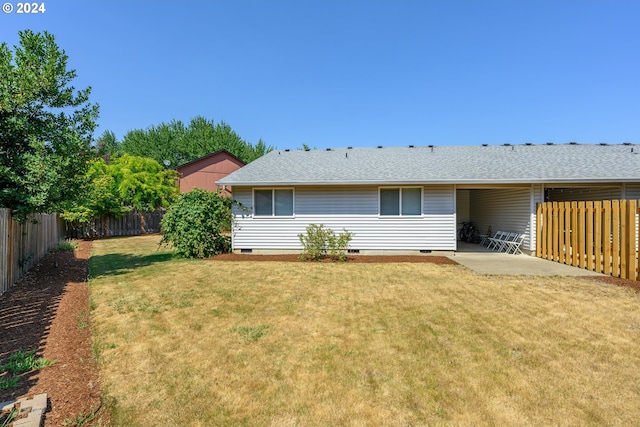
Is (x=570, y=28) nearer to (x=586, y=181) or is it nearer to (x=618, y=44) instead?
(x=618, y=44)

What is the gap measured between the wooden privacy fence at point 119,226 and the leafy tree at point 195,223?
40.0 feet

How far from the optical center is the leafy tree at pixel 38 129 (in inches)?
260

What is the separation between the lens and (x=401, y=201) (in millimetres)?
11461

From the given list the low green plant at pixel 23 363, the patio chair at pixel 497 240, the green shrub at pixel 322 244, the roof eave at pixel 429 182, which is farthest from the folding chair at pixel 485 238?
the low green plant at pixel 23 363

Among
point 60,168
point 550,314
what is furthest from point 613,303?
point 60,168

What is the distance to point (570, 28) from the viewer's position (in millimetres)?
12148

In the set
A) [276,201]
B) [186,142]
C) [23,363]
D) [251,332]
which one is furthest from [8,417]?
[186,142]

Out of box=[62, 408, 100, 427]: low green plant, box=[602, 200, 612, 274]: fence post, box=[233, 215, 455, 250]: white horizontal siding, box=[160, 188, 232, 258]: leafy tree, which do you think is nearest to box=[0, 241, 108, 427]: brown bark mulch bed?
box=[62, 408, 100, 427]: low green plant

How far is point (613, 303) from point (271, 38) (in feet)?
53.8

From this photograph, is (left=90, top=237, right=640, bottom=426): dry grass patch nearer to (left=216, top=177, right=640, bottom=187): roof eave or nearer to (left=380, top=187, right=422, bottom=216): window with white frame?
(left=216, top=177, right=640, bottom=187): roof eave

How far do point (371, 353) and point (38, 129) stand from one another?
8.99m

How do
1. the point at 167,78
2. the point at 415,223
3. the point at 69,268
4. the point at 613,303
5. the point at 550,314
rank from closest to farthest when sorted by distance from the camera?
the point at 550,314
the point at 613,303
the point at 69,268
the point at 415,223
the point at 167,78

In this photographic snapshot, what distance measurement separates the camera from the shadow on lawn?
8727 mm

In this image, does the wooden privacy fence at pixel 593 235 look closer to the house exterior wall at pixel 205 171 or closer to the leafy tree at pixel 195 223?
the leafy tree at pixel 195 223
